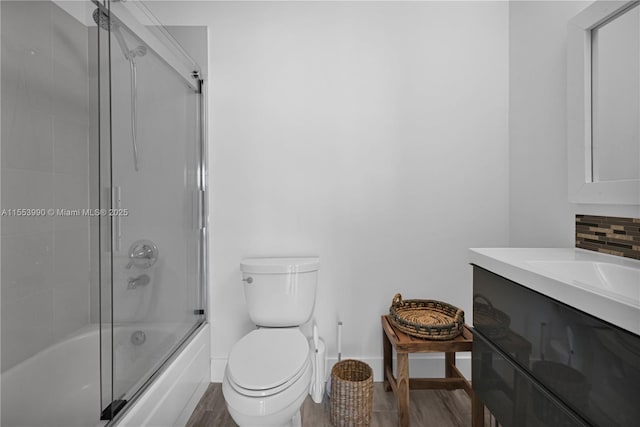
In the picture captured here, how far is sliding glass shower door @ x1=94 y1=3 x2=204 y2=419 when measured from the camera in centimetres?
120

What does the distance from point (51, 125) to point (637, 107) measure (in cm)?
218

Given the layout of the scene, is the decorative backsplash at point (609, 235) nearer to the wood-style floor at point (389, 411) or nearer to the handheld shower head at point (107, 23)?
the wood-style floor at point (389, 411)

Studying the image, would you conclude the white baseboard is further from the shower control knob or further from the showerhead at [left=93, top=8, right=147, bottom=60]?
the showerhead at [left=93, top=8, right=147, bottom=60]

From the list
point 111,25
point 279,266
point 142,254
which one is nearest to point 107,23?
point 111,25

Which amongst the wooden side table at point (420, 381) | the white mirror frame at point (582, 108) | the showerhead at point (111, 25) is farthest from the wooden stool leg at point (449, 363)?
the showerhead at point (111, 25)

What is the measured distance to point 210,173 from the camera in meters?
2.02

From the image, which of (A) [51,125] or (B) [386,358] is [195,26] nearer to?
(A) [51,125]

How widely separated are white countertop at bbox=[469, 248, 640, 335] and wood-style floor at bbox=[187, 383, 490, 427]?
33.3 inches

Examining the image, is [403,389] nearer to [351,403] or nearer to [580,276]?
[351,403]

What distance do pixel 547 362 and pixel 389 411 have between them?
102cm

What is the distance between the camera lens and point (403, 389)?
5.19 feet

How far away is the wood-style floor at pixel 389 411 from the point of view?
165 cm

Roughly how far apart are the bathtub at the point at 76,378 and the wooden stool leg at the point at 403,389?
38.9 inches

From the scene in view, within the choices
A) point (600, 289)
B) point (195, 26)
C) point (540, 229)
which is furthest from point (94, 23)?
point (540, 229)
